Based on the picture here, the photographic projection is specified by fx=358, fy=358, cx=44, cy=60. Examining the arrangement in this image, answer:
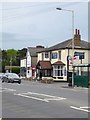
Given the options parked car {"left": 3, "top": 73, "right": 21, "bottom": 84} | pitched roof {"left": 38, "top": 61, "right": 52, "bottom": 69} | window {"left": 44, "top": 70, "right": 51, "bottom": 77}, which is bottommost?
parked car {"left": 3, "top": 73, "right": 21, "bottom": 84}

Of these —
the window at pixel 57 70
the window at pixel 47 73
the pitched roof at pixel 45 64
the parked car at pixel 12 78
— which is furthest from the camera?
the window at pixel 47 73

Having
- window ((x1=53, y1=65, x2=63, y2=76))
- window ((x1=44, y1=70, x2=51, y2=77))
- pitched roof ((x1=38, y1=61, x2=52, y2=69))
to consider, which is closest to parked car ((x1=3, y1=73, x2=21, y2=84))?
window ((x1=53, y1=65, x2=63, y2=76))

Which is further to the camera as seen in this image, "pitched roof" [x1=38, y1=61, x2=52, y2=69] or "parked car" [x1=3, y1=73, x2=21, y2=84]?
"pitched roof" [x1=38, y1=61, x2=52, y2=69]

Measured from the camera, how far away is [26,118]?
12203 mm

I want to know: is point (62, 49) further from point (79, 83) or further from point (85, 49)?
point (79, 83)

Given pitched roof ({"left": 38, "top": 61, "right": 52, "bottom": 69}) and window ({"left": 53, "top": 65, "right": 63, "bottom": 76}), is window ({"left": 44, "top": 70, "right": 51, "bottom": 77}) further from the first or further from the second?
window ({"left": 53, "top": 65, "right": 63, "bottom": 76})

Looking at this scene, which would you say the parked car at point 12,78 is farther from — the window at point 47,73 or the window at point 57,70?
the window at point 47,73

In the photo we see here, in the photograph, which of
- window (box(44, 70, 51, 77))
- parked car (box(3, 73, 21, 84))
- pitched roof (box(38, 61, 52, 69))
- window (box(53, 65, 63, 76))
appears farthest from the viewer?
window (box(44, 70, 51, 77))

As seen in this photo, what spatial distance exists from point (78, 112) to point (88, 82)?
24324 mm

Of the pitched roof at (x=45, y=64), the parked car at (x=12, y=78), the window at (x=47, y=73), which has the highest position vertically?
the pitched roof at (x=45, y=64)

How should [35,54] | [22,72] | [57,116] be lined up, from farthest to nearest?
[22,72]
[35,54]
[57,116]

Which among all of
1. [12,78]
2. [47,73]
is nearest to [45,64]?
[47,73]

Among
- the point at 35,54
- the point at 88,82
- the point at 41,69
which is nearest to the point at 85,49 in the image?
the point at 41,69

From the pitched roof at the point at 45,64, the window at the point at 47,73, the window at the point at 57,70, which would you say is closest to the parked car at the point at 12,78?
the window at the point at 57,70
